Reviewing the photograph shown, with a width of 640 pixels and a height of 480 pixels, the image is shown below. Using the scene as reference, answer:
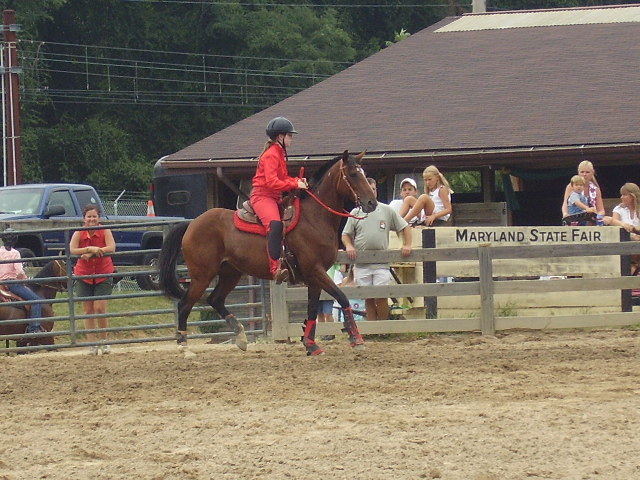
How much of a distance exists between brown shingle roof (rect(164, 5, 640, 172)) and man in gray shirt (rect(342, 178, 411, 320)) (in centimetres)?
515

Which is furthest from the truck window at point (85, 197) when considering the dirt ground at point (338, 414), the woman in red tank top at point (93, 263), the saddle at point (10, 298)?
the dirt ground at point (338, 414)

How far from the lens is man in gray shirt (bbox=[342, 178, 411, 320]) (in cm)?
1482

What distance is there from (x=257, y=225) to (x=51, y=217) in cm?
1203

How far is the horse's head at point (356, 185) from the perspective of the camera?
1284 cm

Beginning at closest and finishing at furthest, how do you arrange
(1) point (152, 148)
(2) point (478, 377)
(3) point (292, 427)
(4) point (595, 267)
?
1. (3) point (292, 427)
2. (2) point (478, 377)
3. (4) point (595, 267)
4. (1) point (152, 148)

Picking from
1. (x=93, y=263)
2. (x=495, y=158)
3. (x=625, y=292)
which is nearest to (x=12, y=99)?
(x=495, y=158)

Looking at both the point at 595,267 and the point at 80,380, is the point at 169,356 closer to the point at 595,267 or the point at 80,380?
the point at 80,380

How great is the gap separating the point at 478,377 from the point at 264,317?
4951 mm

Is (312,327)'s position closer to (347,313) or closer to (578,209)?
(347,313)

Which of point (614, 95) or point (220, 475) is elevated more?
point (614, 95)

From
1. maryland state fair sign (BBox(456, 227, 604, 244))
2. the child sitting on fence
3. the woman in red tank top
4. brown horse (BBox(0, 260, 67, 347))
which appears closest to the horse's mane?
maryland state fair sign (BBox(456, 227, 604, 244))

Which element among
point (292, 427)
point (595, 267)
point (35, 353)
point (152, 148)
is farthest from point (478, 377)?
point (152, 148)

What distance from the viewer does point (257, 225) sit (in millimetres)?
13156

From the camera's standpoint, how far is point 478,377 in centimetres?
1099
